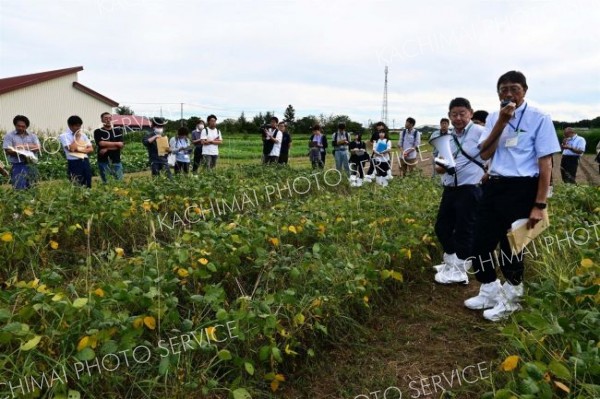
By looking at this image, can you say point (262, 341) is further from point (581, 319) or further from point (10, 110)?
point (10, 110)

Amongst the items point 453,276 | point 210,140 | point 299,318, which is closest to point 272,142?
point 210,140

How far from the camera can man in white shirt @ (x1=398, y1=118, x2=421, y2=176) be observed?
387 inches

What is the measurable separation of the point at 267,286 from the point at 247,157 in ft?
60.6

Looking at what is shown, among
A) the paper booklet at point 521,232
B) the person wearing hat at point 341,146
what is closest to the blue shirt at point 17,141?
the person wearing hat at point 341,146

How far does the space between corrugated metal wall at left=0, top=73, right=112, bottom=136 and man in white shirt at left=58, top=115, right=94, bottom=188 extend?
19.2 meters

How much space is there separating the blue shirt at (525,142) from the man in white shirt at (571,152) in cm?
784

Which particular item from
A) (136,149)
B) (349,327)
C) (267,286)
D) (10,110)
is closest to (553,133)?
(349,327)

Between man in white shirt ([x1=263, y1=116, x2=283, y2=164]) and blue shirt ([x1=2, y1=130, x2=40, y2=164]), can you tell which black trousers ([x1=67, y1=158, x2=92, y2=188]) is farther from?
man in white shirt ([x1=263, y1=116, x2=283, y2=164])

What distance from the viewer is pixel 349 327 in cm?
312

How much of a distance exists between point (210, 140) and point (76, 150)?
332cm

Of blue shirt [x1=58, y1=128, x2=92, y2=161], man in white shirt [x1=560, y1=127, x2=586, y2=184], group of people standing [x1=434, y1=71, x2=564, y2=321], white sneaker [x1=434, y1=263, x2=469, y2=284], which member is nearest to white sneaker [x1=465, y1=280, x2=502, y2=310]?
group of people standing [x1=434, y1=71, x2=564, y2=321]

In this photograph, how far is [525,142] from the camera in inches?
115

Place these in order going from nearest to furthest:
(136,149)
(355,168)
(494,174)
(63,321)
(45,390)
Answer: (45,390)
(63,321)
(494,174)
(355,168)
(136,149)

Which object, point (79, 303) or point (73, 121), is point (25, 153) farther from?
point (79, 303)
